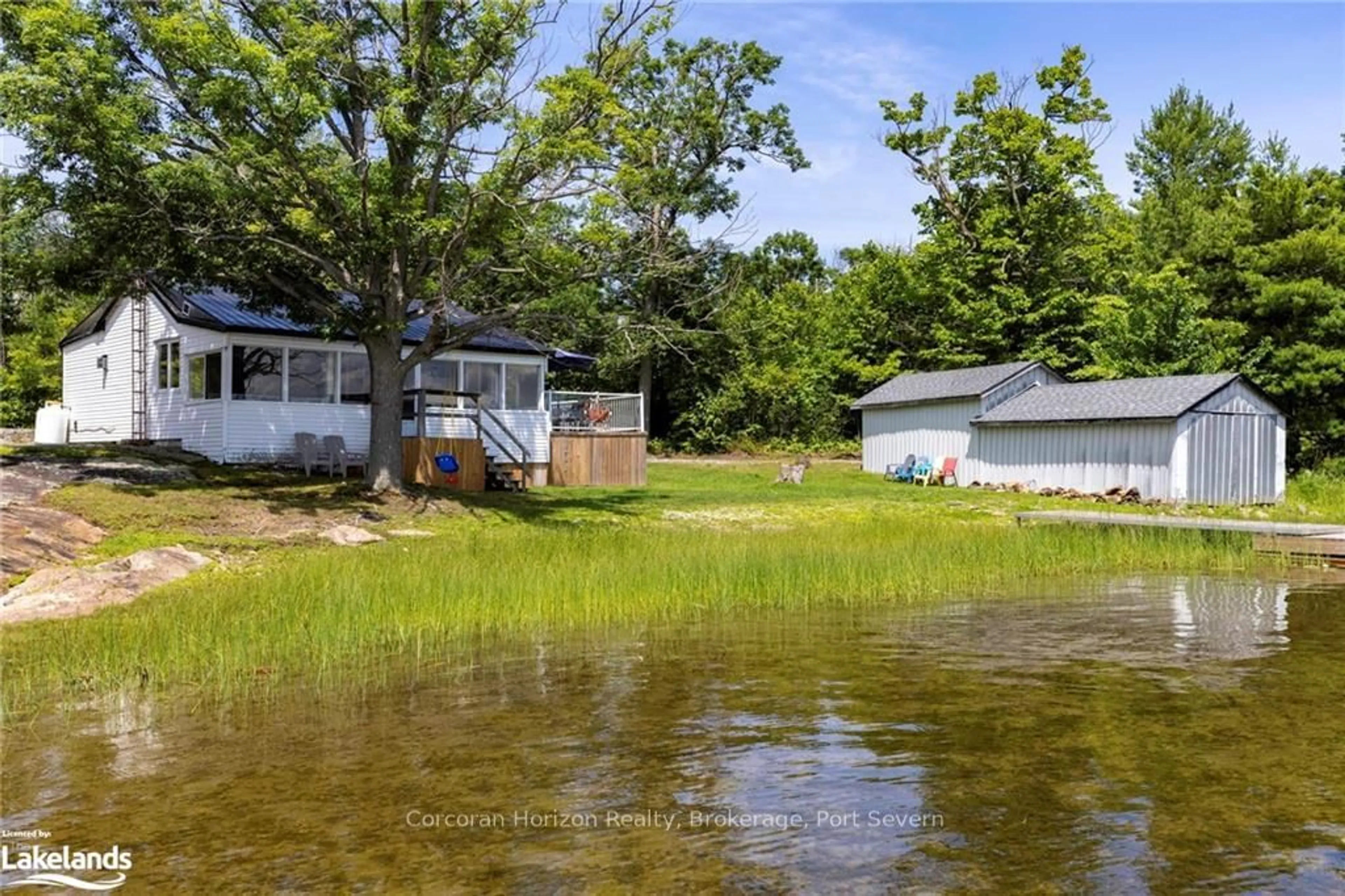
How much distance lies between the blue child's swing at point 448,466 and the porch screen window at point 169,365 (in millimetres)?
7184

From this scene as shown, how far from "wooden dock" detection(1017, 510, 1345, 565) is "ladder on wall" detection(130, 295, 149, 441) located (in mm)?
20482

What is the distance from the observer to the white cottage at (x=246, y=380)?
2408 centimetres

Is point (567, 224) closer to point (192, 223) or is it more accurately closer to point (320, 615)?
point (192, 223)

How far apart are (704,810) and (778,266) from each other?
2027 inches

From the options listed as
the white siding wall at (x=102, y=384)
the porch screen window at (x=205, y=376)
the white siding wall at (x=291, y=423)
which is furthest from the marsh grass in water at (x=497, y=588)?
the white siding wall at (x=102, y=384)

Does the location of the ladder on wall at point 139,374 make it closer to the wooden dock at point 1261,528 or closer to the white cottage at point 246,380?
the white cottage at point 246,380

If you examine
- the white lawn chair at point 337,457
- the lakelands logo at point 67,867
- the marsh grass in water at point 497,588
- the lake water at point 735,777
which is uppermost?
the white lawn chair at point 337,457

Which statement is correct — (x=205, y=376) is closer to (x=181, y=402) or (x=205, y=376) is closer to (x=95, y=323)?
(x=181, y=402)

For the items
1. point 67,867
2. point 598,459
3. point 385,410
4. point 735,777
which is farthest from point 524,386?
point 67,867

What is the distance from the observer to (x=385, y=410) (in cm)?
2050

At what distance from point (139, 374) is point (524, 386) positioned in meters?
9.38

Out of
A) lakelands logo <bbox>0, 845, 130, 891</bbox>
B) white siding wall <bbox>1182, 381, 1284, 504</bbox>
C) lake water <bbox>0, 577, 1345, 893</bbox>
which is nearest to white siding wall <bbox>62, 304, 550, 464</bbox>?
white siding wall <bbox>1182, 381, 1284, 504</bbox>

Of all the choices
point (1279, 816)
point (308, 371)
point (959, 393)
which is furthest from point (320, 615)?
point (959, 393)

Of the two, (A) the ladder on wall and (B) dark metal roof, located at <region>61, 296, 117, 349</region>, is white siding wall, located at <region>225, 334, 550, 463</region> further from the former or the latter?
(B) dark metal roof, located at <region>61, 296, 117, 349</region>
